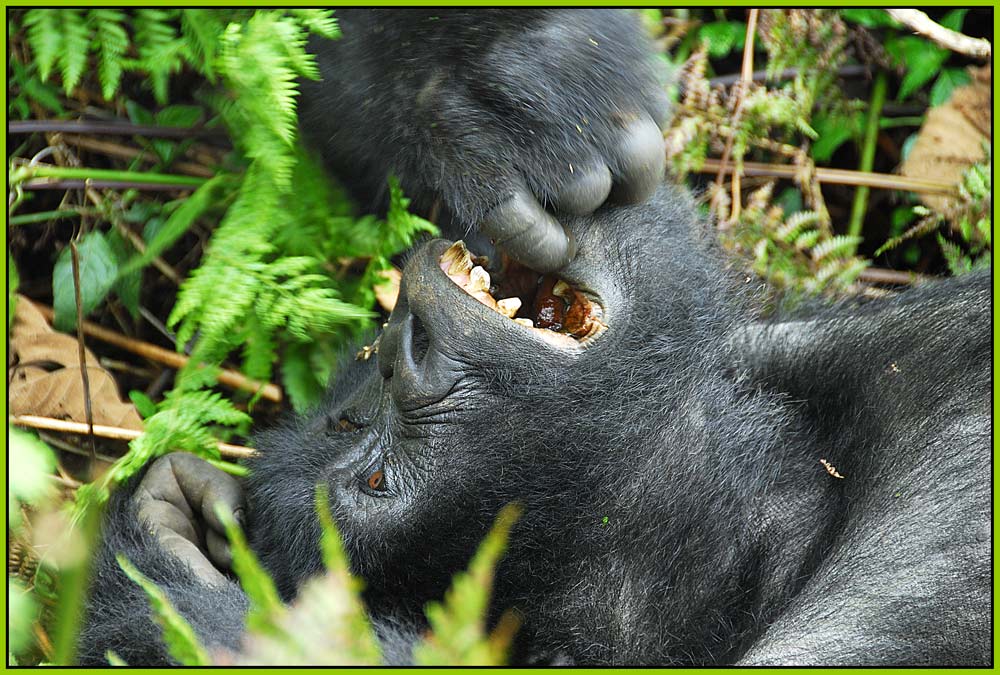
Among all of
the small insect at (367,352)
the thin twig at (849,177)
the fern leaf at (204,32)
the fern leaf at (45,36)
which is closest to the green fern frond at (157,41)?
the fern leaf at (204,32)

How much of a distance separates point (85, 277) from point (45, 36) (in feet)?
1.94

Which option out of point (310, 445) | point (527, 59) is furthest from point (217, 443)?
point (527, 59)

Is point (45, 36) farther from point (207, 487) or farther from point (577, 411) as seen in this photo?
point (577, 411)

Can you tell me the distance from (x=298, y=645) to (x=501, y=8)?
4.04 ft

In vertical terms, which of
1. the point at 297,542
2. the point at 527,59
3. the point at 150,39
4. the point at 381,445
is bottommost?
the point at 297,542

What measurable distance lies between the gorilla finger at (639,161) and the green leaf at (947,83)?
5.38 feet

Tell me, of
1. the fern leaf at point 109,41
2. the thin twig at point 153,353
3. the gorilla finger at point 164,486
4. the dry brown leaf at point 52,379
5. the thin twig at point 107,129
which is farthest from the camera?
the thin twig at point 153,353

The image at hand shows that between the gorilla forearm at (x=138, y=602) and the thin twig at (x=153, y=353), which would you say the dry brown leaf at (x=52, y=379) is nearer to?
the thin twig at (x=153, y=353)

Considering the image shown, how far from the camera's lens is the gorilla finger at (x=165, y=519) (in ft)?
6.49

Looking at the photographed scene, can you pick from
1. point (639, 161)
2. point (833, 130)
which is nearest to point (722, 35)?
point (833, 130)

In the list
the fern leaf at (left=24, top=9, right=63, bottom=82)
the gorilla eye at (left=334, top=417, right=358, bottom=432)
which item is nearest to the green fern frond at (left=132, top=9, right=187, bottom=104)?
the fern leaf at (left=24, top=9, right=63, bottom=82)

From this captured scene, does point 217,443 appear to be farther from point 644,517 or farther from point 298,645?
point 298,645

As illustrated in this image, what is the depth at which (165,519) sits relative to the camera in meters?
2.00

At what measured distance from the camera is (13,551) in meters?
1.99
